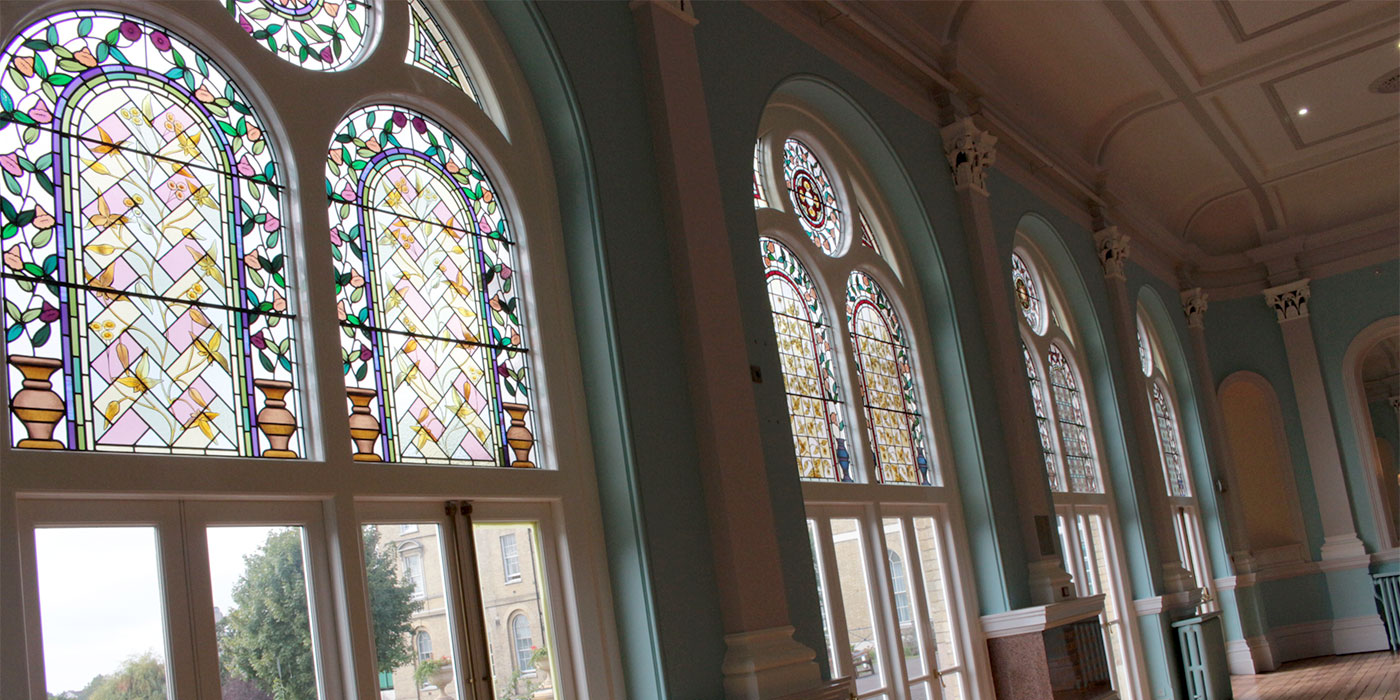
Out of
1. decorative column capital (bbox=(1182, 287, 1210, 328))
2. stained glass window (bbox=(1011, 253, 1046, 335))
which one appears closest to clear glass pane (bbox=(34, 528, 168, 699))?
stained glass window (bbox=(1011, 253, 1046, 335))

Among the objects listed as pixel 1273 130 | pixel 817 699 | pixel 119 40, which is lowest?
pixel 817 699

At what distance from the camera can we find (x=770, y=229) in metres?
6.71

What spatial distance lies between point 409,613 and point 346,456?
602 mm

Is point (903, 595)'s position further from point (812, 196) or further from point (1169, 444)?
point (1169, 444)

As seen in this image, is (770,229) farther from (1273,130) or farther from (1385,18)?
(1273,130)

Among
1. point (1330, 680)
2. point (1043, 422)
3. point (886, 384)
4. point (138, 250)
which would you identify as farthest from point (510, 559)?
point (1330, 680)

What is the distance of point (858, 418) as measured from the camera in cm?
702

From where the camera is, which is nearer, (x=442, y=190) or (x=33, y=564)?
(x=33, y=564)

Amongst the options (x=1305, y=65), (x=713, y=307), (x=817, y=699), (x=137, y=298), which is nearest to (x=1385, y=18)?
(x=1305, y=65)

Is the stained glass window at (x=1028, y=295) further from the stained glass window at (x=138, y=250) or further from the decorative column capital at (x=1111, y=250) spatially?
the stained glass window at (x=138, y=250)

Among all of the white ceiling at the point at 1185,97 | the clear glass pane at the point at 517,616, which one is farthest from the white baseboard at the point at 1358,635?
the clear glass pane at the point at 517,616

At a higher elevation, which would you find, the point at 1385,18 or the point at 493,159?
the point at 1385,18

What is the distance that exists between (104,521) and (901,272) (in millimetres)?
5965

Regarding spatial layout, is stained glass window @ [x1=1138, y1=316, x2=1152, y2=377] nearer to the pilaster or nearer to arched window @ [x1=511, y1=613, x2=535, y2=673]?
the pilaster
